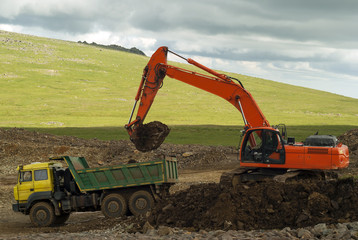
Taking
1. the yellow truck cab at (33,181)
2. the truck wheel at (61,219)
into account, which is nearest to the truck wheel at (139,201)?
the truck wheel at (61,219)

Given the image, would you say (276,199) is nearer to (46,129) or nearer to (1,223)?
(1,223)

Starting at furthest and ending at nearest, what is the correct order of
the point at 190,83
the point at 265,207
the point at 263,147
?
the point at 190,83 → the point at 263,147 → the point at 265,207

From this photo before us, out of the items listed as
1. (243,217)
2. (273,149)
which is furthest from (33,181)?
(273,149)

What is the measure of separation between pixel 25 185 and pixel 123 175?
449 cm

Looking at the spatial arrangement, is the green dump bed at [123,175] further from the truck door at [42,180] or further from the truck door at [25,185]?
the truck door at [25,185]

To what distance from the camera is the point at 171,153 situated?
38.8m

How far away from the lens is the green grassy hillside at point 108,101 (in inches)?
2900

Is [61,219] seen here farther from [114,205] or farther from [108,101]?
[108,101]

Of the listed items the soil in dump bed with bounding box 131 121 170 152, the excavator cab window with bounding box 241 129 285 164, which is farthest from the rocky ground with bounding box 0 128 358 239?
the soil in dump bed with bounding box 131 121 170 152

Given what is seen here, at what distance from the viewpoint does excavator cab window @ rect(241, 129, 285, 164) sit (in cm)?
1923

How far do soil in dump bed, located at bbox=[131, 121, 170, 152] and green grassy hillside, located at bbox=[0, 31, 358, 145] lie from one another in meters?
29.7

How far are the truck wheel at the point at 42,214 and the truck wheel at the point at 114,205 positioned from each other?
2.29m

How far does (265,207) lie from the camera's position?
16.2 meters

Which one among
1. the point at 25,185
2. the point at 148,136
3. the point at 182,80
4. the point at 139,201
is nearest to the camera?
the point at 139,201
